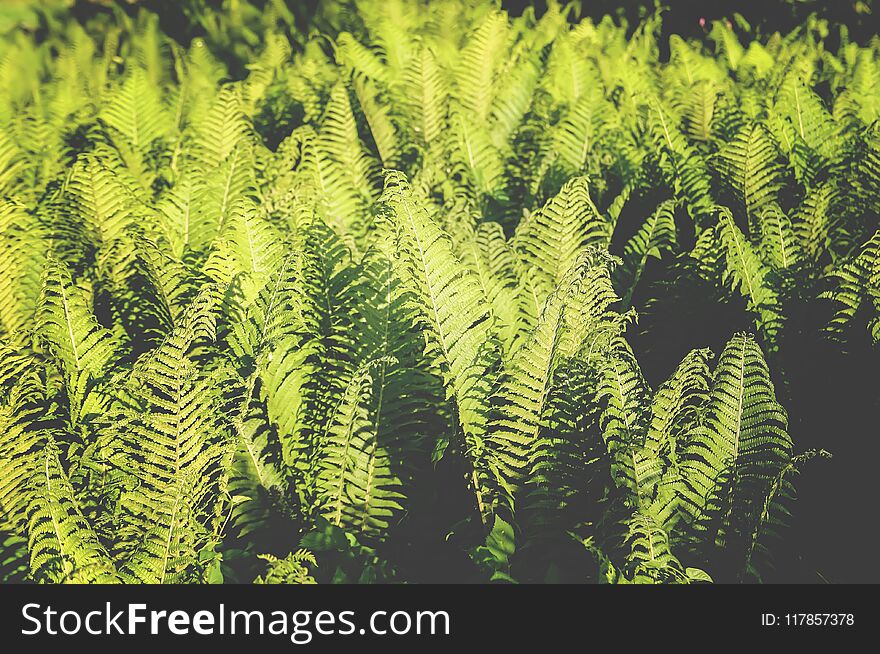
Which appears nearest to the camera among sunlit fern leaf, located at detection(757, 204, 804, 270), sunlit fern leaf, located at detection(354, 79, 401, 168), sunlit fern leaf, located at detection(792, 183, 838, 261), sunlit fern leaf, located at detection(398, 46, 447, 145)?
sunlit fern leaf, located at detection(757, 204, 804, 270)

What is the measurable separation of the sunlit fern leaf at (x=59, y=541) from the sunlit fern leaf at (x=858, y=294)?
6.17 feet

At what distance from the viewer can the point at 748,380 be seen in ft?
6.05

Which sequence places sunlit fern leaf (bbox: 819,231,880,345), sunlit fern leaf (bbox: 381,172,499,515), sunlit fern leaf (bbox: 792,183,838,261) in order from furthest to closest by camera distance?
sunlit fern leaf (bbox: 792,183,838,261)
sunlit fern leaf (bbox: 819,231,880,345)
sunlit fern leaf (bbox: 381,172,499,515)

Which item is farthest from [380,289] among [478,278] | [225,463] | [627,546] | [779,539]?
[779,539]

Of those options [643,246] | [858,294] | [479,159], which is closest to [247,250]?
[479,159]

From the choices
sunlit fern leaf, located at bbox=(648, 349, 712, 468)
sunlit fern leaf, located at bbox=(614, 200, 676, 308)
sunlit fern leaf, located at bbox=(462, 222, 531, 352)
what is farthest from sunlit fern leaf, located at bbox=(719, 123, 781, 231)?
sunlit fern leaf, located at bbox=(648, 349, 712, 468)

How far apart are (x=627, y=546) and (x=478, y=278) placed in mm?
820

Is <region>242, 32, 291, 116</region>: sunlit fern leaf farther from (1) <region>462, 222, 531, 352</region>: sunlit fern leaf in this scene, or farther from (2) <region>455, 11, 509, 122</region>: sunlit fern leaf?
(1) <region>462, 222, 531, 352</region>: sunlit fern leaf

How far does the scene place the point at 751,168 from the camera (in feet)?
9.23

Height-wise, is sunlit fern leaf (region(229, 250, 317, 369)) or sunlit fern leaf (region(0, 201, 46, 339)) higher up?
sunlit fern leaf (region(0, 201, 46, 339))

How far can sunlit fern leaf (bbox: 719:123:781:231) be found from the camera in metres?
2.79

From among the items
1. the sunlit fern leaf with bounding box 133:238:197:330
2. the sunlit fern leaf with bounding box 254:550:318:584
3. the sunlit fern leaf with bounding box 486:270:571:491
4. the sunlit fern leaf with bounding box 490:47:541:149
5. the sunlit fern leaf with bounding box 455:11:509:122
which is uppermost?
the sunlit fern leaf with bounding box 455:11:509:122

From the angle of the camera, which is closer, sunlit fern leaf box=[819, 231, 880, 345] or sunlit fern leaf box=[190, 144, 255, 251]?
sunlit fern leaf box=[819, 231, 880, 345]

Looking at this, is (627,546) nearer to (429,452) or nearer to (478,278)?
(429,452)
